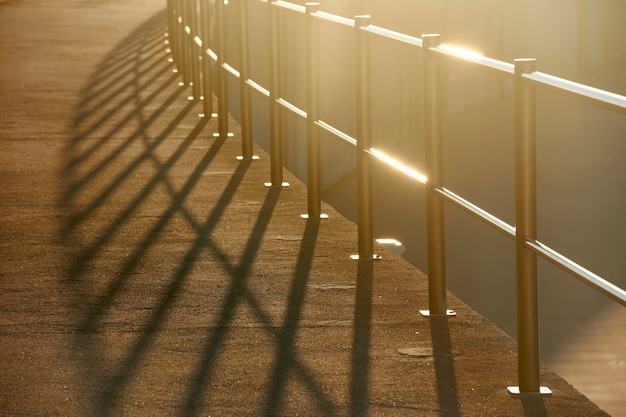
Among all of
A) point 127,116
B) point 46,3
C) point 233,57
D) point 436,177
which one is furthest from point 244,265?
point 46,3

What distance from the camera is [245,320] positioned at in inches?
197

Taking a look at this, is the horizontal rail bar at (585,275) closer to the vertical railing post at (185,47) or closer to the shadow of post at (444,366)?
the shadow of post at (444,366)

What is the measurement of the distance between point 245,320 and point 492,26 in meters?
36.2

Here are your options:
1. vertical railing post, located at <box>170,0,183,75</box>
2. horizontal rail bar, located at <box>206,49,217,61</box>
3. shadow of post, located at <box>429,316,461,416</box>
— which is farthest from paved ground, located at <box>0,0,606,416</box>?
vertical railing post, located at <box>170,0,183,75</box>

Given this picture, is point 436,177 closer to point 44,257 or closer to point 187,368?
point 187,368

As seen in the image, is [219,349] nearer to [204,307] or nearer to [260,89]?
[204,307]

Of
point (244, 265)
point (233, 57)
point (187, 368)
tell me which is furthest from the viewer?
point (233, 57)

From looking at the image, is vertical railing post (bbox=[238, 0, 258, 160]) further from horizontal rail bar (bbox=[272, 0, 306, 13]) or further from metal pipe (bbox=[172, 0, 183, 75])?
metal pipe (bbox=[172, 0, 183, 75])

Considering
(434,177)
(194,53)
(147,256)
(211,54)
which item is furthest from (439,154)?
(194,53)

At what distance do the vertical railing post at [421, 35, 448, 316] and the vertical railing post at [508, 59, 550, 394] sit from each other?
0.84 metres

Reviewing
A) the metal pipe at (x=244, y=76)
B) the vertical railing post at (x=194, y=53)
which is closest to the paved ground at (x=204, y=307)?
the metal pipe at (x=244, y=76)

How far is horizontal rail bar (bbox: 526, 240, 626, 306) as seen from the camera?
3363 millimetres

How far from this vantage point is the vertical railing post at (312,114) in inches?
268

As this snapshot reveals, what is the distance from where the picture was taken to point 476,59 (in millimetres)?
4262
